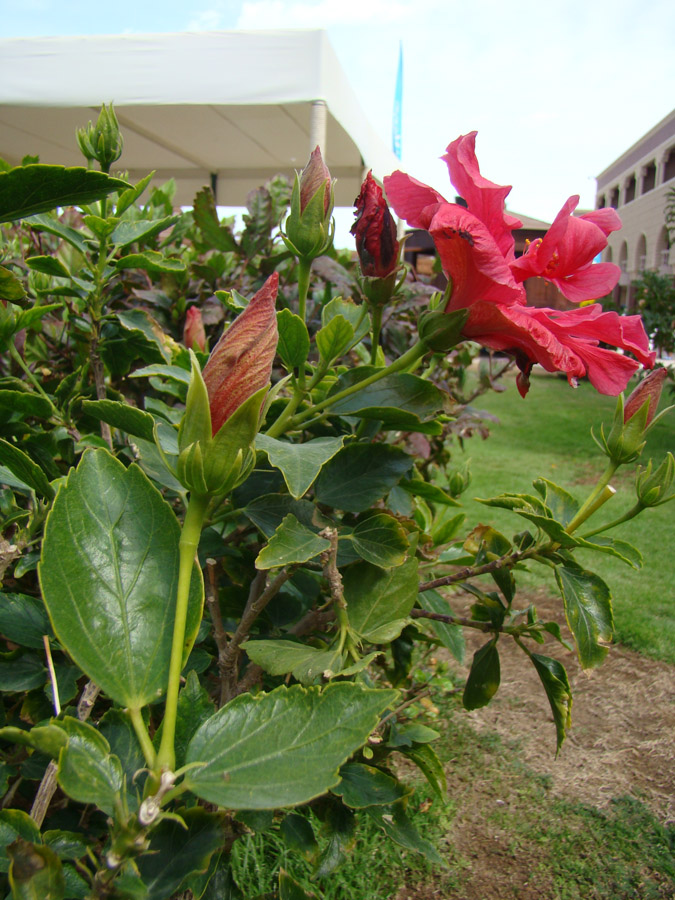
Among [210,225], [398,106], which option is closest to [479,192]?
[210,225]

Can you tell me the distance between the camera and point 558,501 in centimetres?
96

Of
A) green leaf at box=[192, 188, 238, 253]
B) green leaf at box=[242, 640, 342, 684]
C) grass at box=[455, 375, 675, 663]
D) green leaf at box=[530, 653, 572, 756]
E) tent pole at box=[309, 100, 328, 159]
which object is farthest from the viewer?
tent pole at box=[309, 100, 328, 159]

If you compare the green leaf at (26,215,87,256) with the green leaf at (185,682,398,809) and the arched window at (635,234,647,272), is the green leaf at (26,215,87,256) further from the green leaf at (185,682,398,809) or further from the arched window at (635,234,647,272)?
the arched window at (635,234,647,272)

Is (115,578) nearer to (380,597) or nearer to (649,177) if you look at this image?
(380,597)

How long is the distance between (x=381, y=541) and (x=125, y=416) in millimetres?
295

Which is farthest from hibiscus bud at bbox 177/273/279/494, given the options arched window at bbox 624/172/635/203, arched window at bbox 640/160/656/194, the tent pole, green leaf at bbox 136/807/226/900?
arched window at bbox 624/172/635/203

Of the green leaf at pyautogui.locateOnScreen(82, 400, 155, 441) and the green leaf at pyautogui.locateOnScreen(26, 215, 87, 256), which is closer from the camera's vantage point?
the green leaf at pyautogui.locateOnScreen(82, 400, 155, 441)

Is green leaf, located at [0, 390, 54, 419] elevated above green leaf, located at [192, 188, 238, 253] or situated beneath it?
situated beneath

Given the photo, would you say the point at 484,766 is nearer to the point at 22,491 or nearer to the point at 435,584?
the point at 435,584

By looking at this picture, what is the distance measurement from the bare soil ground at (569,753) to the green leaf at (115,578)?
126 cm

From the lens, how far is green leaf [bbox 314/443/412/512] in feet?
2.59

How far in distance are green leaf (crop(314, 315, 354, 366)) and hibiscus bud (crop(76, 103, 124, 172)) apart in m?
0.46

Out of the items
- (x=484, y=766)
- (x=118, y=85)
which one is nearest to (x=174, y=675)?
(x=484, y=766)

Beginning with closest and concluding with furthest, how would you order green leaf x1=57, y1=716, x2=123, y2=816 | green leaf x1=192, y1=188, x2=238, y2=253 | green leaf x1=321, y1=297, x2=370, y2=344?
green leaf x1=57, y1=716, x2=123, y2=816
green leaf x1=321, y1=297, x2=370, y2=344
green leaf x1=192, y1=188, x2=238, y2=253
